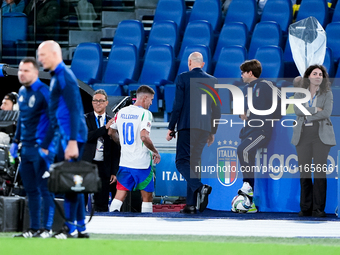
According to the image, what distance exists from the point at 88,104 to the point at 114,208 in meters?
1.76

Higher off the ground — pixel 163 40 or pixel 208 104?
pixel 163 40

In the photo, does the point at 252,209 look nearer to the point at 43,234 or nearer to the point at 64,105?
the point at 43,234

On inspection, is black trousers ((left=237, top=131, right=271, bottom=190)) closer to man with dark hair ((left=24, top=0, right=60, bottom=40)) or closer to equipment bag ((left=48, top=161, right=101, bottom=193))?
equipment bag ((left=48, top=161, right=101, bottom=193))

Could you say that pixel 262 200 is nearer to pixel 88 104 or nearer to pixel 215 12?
pixel 88 104

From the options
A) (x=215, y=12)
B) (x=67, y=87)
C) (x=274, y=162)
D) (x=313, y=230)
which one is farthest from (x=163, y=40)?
(x=67, y=87)

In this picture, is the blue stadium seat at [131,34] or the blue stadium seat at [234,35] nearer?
the blue stadium seat at [234,35]

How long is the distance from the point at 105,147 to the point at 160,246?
2.88 meters

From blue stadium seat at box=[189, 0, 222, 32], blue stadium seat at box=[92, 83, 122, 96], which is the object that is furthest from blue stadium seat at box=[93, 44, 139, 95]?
blue stadium seat at box=[189, 0, 222, 32]

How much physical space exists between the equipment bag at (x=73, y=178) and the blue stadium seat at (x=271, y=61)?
19.2ft

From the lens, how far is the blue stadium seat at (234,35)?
10.6m

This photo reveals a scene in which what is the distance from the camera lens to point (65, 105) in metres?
4.25

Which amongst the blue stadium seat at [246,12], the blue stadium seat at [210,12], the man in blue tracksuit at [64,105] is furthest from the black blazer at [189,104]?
the blue stadium seat at [210,12]

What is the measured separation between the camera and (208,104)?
6.45m

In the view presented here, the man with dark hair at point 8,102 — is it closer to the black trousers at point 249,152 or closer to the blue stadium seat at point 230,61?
the black trousers at point 249,152
